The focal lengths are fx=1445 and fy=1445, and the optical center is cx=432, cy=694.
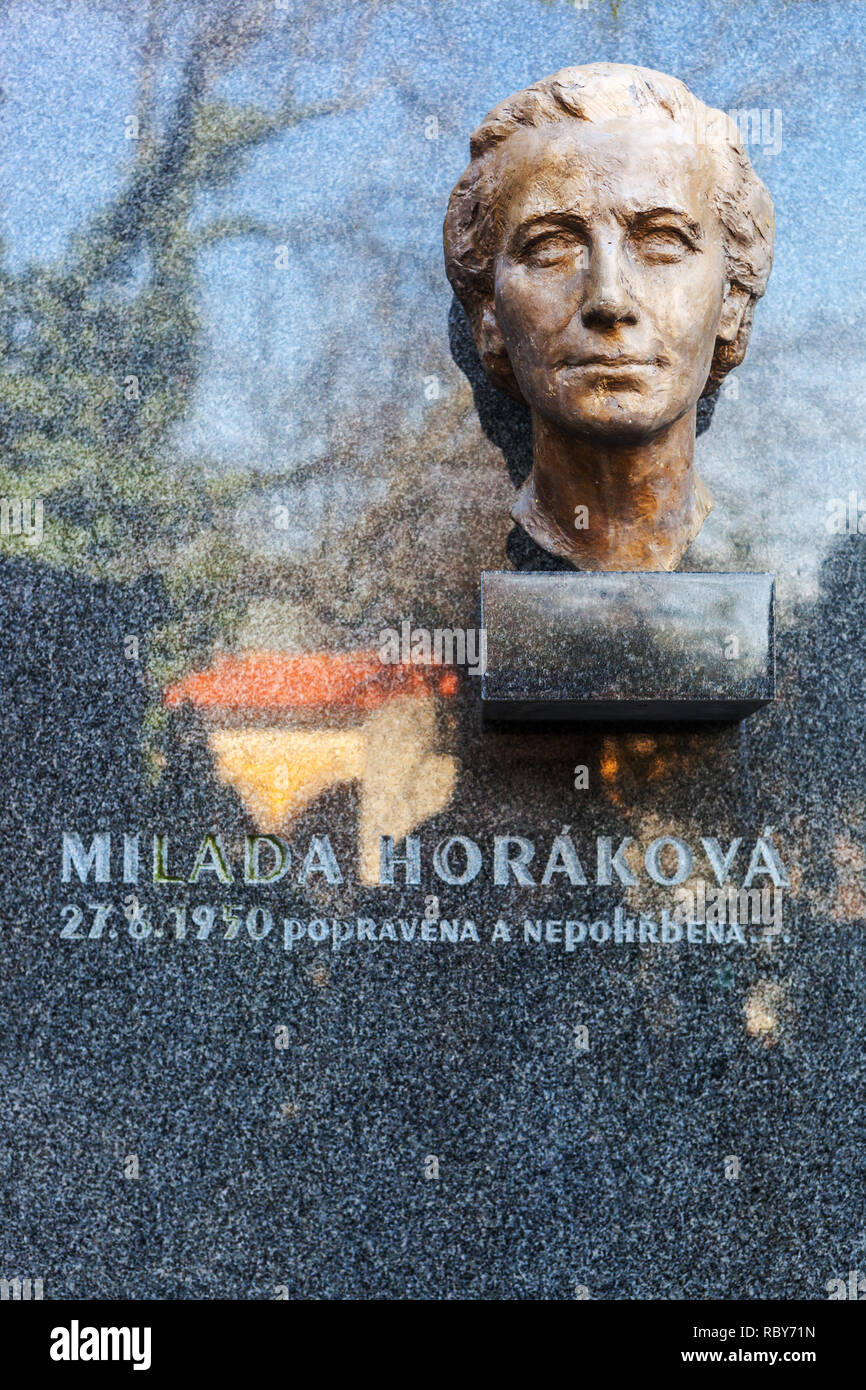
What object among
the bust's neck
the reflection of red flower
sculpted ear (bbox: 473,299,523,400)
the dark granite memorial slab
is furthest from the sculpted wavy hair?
the reflection of red flower

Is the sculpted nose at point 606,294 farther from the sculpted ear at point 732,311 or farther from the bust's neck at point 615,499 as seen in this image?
the sculpted ear at point 732,311

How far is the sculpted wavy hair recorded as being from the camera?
157 inches

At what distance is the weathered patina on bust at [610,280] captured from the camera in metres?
3.85

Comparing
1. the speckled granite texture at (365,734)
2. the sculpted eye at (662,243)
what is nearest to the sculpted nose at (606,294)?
the sculpted eye at (662,243)

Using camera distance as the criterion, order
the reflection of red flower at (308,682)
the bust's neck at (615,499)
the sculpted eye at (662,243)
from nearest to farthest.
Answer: the sculpted eye at (662,243) → the bust's neck at (615,499) → the reflection of red flower at (308,682)

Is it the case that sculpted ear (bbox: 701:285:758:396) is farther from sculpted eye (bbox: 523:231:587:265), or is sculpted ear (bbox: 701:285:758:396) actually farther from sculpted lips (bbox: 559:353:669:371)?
sculpted eye (bbox: 523:231:587:265)

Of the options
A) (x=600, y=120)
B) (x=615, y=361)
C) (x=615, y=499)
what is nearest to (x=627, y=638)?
(x=615, y=499)

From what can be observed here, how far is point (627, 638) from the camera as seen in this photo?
3859mm

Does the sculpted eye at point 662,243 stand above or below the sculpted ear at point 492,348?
above

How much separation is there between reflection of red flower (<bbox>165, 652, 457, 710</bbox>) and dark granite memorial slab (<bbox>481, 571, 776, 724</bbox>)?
2.11 feet

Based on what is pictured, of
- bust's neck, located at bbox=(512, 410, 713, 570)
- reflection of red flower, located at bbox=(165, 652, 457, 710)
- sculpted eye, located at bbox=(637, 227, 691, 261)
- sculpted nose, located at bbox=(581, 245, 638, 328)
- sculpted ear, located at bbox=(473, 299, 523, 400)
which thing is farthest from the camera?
reflection of red flower, located at bbox=(165, 652, 457, 710)

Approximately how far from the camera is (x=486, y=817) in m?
4.42

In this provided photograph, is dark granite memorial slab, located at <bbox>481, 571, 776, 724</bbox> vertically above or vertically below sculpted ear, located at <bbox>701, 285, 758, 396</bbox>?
below

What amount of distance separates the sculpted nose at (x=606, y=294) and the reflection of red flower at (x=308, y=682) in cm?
121
